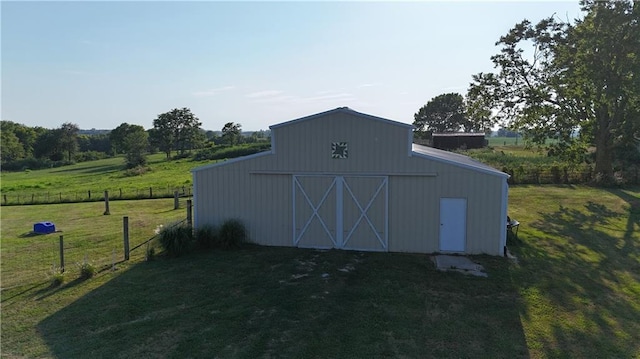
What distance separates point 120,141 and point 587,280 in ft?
261

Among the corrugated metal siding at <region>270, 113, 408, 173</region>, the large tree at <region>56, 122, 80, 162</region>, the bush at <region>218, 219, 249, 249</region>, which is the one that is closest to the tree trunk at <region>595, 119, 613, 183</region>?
the corrugated metal siding at <region>270, 113, 408, 173</region>

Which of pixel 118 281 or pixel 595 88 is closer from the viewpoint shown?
pixel 118 281

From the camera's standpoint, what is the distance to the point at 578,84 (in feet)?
71.4

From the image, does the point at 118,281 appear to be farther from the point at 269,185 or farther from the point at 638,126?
the point at 638,126

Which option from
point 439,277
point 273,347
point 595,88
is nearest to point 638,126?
point 595,88

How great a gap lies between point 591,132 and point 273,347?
24.6 m

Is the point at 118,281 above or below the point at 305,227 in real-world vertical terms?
below

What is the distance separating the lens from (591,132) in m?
24.2

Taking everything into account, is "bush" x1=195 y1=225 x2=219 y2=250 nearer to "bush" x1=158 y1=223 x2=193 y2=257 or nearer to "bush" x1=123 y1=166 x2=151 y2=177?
"bush" x1=158 y1=223 x2=193 y2=257

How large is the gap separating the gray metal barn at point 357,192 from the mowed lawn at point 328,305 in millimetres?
600

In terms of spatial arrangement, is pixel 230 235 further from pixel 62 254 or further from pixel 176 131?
pixel 176 131

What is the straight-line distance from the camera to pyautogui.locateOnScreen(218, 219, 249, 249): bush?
40.4ft

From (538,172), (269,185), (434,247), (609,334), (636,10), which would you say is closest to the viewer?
(609,334)

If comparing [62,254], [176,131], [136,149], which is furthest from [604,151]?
[176,131]
